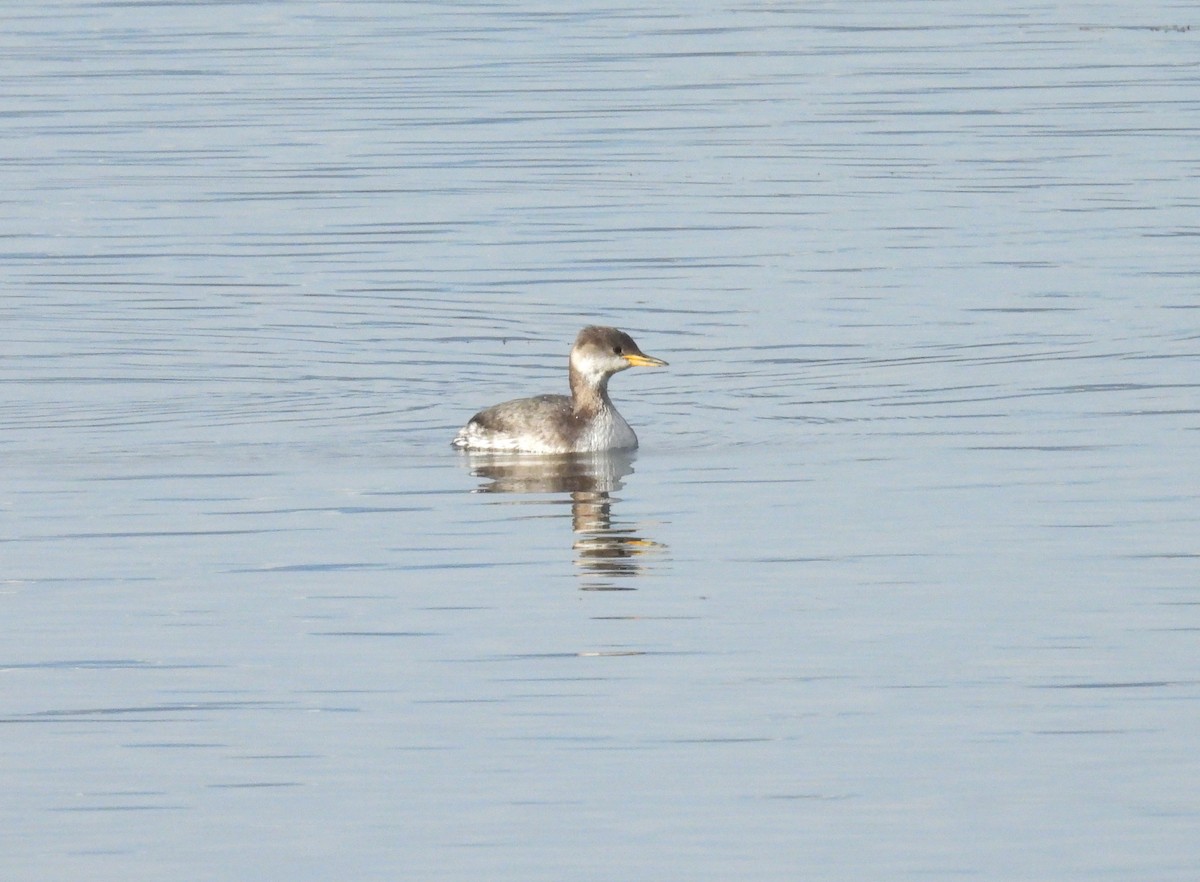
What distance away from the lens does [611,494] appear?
17.7 meters

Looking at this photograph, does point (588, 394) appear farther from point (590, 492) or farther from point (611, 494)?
point (611, 494)

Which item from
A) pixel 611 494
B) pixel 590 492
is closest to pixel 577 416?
pixel 590 492

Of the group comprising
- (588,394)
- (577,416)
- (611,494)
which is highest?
(588,394)

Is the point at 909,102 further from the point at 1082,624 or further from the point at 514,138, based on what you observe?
the point at 1082,624

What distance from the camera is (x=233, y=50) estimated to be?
47156mm

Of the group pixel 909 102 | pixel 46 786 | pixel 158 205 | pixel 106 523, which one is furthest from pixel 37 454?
pixel 909 102

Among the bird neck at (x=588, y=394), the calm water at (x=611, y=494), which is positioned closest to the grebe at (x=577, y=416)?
the bird neck at (x=588, y=394)

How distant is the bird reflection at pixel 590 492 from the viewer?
15.2 metres

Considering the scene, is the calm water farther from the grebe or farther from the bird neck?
the bird neck

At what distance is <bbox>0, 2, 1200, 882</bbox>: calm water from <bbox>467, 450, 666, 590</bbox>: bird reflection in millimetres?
55

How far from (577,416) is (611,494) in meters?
1.73

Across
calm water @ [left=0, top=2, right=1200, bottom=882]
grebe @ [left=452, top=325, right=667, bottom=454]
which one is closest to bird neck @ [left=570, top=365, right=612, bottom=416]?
grebe @ [left=452, top=325, right=667, bottom=454]

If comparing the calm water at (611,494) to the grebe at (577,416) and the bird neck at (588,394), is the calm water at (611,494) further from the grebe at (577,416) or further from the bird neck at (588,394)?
the bird neck at (588,394)

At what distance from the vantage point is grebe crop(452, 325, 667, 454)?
19.1 meters
